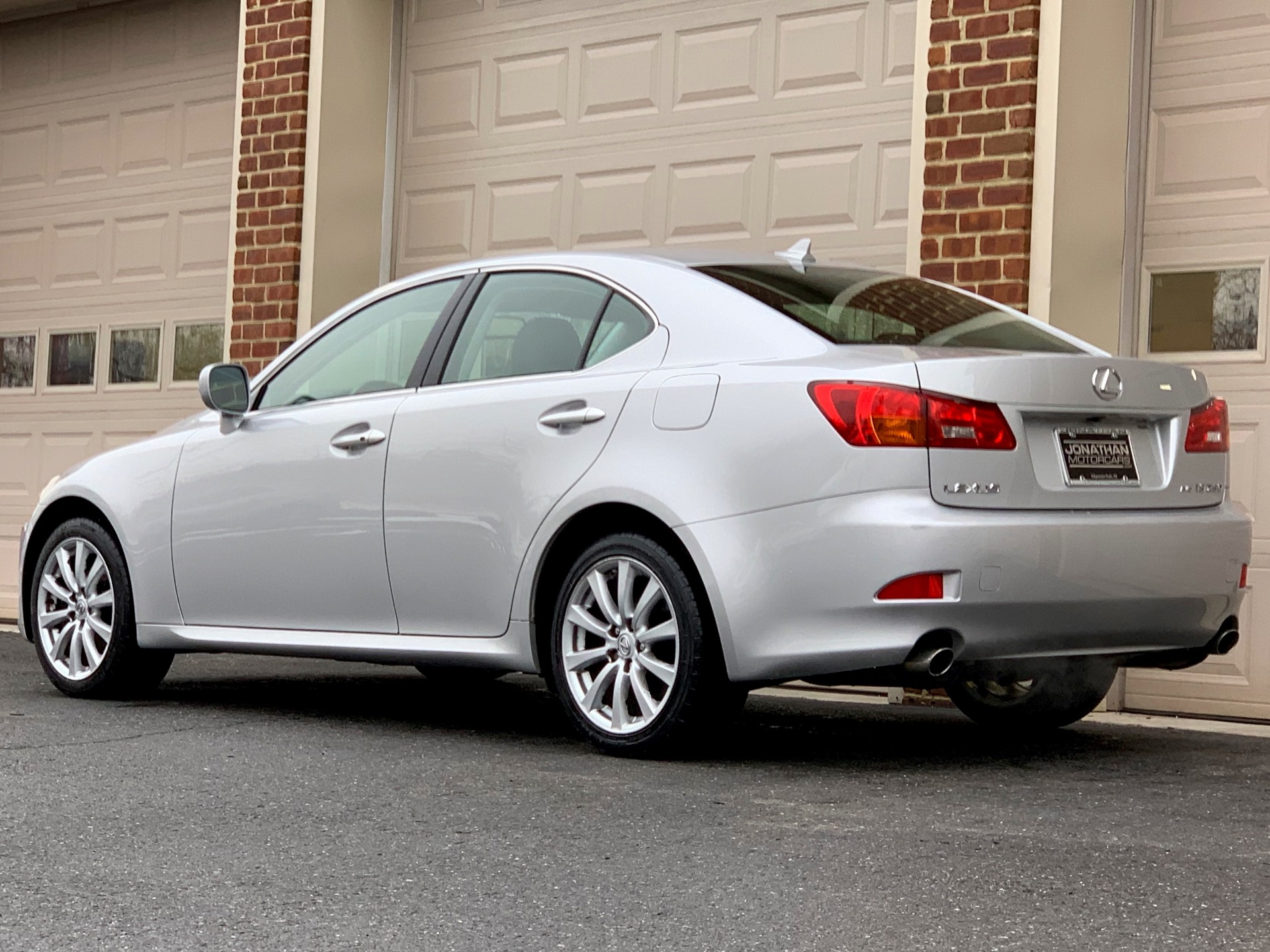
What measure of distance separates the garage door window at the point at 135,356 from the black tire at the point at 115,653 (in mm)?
4684

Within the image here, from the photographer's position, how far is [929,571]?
500 cm

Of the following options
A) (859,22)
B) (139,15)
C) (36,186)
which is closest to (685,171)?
(859,22)

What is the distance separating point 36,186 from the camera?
12.7 meters

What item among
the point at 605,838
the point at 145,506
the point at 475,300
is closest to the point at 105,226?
the point at 145,506

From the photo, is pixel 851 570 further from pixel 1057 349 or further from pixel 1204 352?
pixel 1204 352

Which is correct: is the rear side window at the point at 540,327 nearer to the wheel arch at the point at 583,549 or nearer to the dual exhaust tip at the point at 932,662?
the wheel arch at the point at 583,549

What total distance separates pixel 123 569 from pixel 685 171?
364cm

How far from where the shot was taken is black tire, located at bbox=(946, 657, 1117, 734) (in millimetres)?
6387

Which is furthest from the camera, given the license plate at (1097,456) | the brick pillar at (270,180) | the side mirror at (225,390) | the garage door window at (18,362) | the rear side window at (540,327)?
the garage door window at (18,362)

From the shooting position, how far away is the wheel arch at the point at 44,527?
7.23 m

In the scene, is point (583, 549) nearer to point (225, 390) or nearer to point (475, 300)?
point (475, 300)

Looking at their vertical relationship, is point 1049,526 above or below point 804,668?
above

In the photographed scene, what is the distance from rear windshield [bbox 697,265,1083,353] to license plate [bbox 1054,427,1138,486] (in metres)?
0.48

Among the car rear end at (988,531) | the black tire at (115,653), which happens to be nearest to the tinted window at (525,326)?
the car rear end at (988,531)
